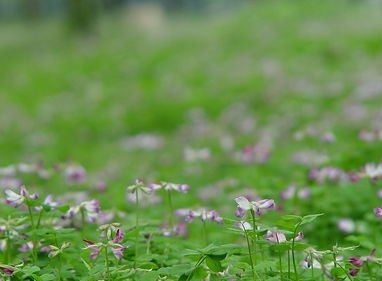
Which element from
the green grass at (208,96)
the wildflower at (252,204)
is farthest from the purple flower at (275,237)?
the green grass at (208,96)

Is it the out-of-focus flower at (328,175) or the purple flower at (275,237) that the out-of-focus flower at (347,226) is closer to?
the out-of-focus flower at (328,175)

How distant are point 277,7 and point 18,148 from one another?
13622 millimetres

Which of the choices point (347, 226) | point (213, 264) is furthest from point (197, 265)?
point (347, 226)

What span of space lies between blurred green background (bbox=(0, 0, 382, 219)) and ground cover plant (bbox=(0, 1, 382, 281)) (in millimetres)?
41

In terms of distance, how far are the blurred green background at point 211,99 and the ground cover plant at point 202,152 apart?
0.04 m

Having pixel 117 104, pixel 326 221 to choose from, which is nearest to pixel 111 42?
pixel 117 104

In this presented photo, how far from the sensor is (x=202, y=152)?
517cm

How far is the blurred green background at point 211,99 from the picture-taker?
718cm

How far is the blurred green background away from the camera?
23.6 feet

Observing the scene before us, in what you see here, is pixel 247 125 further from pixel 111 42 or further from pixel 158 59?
pixel 111 42

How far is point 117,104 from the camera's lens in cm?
1345

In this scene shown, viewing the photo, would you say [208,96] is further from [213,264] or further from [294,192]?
[213,264]

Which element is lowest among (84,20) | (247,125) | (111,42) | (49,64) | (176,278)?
(176,278)

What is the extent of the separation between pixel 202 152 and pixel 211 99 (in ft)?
23.3
